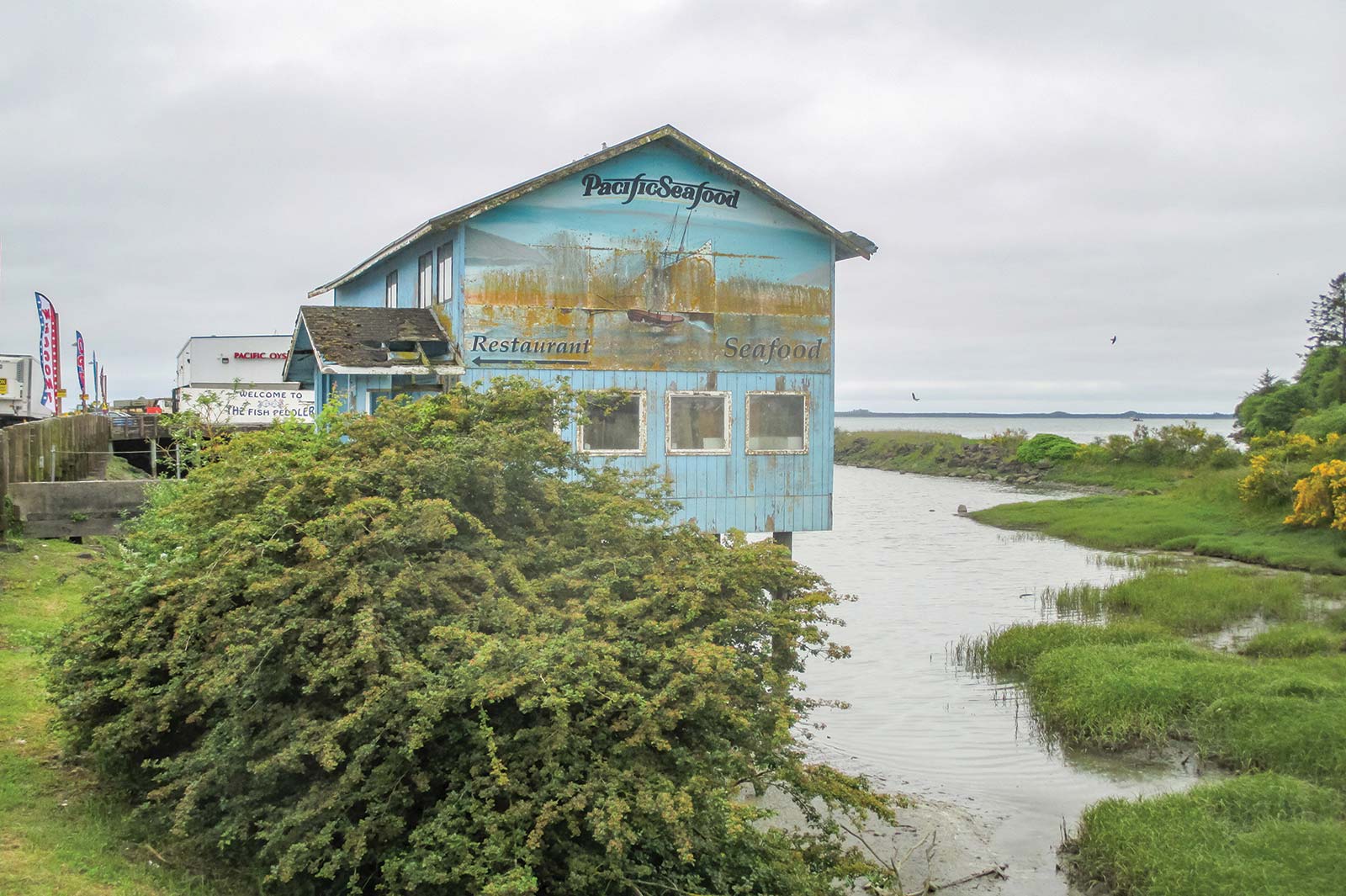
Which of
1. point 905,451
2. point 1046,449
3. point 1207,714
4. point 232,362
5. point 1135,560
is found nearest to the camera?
point 1207,714

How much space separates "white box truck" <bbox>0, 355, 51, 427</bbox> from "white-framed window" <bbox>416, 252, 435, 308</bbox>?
21.4 m

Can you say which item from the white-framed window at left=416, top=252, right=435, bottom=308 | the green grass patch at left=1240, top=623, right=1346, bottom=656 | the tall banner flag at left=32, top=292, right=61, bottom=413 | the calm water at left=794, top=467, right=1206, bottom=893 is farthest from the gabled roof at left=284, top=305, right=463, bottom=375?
the tall banner flag at left=32, top=292, right=61, bottom=413

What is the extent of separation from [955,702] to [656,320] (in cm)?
728

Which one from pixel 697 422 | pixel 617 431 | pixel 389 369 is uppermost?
pixel 389 369

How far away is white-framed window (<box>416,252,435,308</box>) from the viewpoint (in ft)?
59.8

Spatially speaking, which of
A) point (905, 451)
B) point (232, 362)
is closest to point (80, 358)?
point (232, 362)

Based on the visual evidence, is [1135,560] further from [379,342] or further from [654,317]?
[379,342]

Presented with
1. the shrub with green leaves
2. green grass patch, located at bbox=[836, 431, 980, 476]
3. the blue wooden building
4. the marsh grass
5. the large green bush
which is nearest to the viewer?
the large green bush

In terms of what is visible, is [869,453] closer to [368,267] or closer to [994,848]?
[368,267]

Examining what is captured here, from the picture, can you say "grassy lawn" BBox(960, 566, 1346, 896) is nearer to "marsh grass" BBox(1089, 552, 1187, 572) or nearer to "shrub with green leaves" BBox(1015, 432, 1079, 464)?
"marsh grass" BBox(1089, 552, 1187, 572)

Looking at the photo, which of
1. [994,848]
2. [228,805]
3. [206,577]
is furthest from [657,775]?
[994,848]

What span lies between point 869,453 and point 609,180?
81519mm

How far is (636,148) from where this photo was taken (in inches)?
681

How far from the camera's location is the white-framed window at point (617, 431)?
16859 mm
